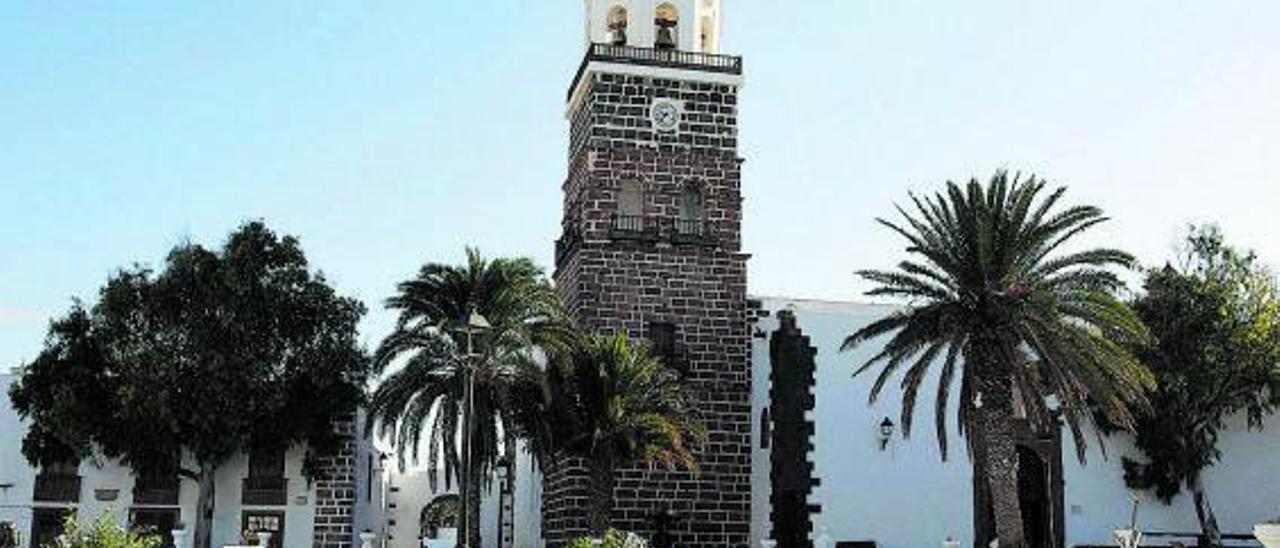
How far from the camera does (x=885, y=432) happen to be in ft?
118

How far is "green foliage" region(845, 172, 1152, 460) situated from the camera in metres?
27.5

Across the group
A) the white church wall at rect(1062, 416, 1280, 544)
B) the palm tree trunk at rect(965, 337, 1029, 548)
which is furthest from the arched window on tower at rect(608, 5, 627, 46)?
the white church wall at rect(1062, 416, 1280, 544)

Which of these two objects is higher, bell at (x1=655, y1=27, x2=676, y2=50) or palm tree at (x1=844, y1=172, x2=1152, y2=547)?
bell at (x1=655, y1=27, x2=676, y2=50)

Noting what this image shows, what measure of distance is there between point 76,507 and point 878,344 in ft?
66.6

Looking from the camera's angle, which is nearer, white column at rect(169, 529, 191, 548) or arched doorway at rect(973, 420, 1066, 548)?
white column at rect(169, 529, 191, 548)

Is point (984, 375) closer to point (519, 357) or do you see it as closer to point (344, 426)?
point (519, 357)

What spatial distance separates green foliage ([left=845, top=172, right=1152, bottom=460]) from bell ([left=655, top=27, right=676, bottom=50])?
35.9 ft

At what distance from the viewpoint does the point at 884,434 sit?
3597cm

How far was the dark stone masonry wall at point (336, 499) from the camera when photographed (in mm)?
35625

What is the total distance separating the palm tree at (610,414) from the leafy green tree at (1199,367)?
41.9 feet

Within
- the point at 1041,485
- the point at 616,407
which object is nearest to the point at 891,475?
the point at 1041,485

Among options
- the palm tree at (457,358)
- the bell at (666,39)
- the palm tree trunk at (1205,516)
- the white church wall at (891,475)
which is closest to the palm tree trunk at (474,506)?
the palm tree at (457,358)

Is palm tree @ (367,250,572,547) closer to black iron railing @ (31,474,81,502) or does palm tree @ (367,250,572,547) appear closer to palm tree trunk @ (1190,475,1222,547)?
black iron railing @ (31,474,81,502)

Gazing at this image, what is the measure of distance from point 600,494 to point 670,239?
7531 millimetres
